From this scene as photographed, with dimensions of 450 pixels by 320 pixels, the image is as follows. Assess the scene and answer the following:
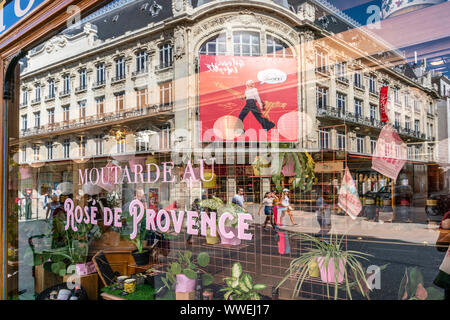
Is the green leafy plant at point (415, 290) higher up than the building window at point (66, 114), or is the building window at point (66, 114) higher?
the building window at point (66, 114)

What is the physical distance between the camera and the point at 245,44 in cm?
286

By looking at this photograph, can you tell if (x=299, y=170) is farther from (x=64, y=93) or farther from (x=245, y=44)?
(x=64, y=93)

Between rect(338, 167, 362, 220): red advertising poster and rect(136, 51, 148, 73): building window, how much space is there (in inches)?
90.9

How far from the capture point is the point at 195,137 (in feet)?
9.27

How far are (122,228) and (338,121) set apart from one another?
7.29 feet

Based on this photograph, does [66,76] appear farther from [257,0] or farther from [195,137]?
[257,0]

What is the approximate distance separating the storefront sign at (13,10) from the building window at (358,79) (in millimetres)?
2789

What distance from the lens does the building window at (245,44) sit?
9.18 ft

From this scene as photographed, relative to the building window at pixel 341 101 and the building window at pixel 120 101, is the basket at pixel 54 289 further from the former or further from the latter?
the building window at pixel 341 101

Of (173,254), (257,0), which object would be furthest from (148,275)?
(257,0)

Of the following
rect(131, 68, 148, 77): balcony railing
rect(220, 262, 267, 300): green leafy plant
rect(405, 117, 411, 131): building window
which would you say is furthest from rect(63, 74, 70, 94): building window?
rect(405, 117, 411, 131): building window

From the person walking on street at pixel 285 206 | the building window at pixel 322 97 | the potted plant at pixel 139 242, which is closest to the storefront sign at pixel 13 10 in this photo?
the potted plant at pixel 139 242

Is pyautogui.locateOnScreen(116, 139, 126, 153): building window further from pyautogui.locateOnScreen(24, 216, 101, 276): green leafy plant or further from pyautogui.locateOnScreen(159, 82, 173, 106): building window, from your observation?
pyautogui.locateOnScreen(24, 216, 101, 276): green leafy plant

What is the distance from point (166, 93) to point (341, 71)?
1834 mm
